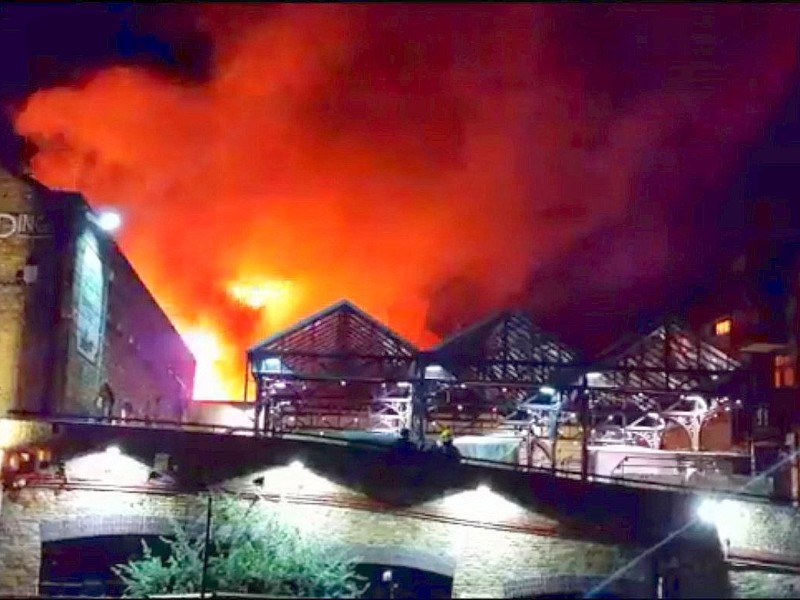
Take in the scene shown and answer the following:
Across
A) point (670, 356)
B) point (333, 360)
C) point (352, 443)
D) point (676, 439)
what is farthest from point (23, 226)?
point (676, 439)

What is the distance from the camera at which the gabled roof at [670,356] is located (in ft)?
105

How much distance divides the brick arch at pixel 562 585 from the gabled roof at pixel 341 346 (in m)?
10.4

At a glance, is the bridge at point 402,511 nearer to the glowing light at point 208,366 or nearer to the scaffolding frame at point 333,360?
the scaffolding frame at point 333,360

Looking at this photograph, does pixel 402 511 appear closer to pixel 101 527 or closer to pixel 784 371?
pixel 101 527

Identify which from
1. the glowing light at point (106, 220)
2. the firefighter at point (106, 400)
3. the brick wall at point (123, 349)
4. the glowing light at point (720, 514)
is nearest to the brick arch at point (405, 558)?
the glowing light at point (720, 514)

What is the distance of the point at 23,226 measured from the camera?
25.3 metres

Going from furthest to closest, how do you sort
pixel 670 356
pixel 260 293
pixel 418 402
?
pixel 260 293 < pixel 670 356 < pixel 418 402

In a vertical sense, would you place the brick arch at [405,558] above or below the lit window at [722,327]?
below

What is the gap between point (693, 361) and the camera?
32.7m

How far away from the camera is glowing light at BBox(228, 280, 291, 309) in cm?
5859

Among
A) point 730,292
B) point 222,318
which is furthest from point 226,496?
point 222,318

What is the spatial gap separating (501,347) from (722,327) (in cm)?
1785

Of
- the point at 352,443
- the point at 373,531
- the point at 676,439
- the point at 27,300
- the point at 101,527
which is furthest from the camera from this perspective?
the point at 676,439

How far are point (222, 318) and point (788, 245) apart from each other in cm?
2789
